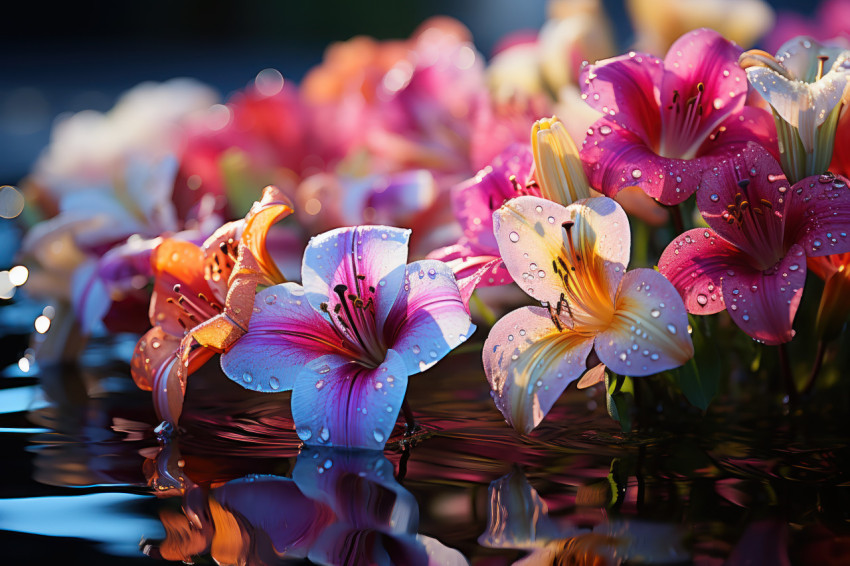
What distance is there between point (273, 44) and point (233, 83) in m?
1.79

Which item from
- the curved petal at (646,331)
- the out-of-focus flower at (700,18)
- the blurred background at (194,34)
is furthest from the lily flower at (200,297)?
the blurred background at (194,34)

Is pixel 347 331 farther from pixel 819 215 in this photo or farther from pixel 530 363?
pixel 819 215

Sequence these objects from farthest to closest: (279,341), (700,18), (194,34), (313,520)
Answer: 1. (194,34)
2. (700,18)
3. (279,341)
4. (313,520)

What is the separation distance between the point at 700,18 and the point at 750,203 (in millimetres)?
563

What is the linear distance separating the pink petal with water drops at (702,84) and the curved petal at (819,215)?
7 centimetres

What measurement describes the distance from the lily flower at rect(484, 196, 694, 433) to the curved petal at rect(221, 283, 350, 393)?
0.36 feet

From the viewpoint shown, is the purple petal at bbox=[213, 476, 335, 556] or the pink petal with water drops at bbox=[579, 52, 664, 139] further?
the pink petal with water drops at bbox=[579, 52, 664, 139]

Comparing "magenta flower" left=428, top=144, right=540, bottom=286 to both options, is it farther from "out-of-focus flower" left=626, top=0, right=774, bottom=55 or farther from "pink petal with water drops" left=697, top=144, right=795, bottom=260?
"out-of-focus flower" left=626, top=0, right=774, bottom=55

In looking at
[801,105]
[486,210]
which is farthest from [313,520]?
[801,105]

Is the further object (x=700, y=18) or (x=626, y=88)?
(x=700, y=18)

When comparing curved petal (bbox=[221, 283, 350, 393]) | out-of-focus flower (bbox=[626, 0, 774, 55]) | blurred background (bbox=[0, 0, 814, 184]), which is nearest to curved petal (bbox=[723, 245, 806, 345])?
curved petal (bbox=[221, 283, 350, 393])

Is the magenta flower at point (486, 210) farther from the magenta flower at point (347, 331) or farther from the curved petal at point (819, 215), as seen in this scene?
the curved petal at point (819, 215)

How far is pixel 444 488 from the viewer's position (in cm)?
49

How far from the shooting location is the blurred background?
457 cm
